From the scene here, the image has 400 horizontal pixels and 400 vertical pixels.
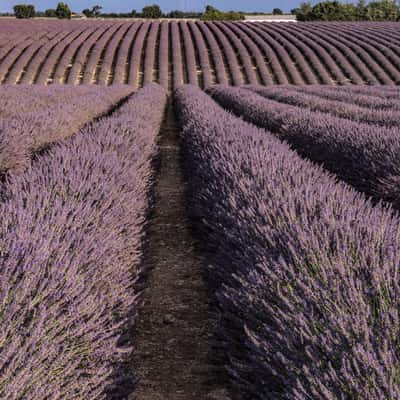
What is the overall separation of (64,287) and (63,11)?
64150mm

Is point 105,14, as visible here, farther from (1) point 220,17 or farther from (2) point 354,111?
(2) point 354,111

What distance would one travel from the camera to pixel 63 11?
6038 centimetres

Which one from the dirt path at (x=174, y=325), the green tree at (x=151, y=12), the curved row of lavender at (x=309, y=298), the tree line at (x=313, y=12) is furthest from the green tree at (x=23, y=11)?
the curved row of lavender at (x=309, y=298)

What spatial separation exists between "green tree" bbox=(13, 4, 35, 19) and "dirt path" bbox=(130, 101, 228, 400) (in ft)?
197

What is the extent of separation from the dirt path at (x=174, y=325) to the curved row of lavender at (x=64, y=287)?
19 centimetres

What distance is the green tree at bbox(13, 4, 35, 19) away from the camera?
5831 cm

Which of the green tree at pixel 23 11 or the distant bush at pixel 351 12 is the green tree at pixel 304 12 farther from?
the green tree at pixel 23 11

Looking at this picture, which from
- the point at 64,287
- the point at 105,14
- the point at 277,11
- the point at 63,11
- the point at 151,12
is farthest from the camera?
the point at 277,11

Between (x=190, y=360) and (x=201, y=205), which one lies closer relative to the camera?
(x=190, y=360)

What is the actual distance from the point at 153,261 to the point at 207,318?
1.09 metres

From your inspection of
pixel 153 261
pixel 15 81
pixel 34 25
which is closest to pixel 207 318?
pixel 153 261

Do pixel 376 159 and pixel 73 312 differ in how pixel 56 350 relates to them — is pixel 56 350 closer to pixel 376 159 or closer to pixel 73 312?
pixel 73 312

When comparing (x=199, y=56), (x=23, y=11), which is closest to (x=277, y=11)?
(x=23, y=11)

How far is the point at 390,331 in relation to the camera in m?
1.70
